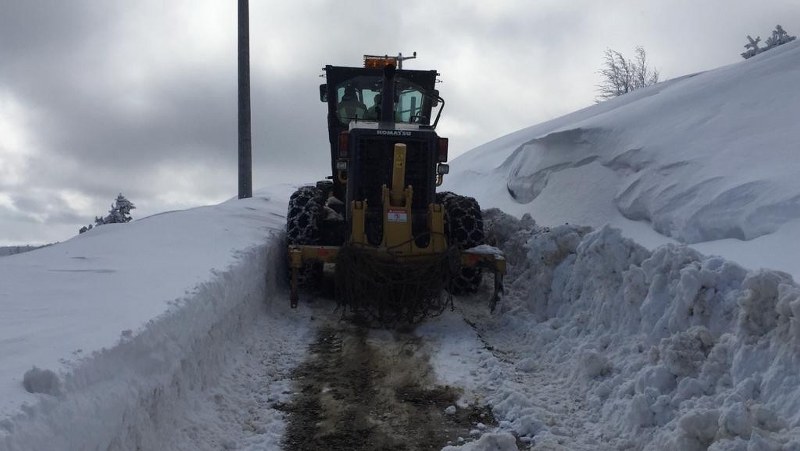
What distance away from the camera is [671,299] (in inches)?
185

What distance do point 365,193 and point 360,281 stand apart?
1.22m

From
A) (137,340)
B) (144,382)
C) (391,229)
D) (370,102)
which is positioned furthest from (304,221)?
(144,382)

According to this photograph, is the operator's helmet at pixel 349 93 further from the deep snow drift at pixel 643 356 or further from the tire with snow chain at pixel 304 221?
the deep snow drift at pixel 643 356

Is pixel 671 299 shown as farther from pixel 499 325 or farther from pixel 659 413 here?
pixel 499 325

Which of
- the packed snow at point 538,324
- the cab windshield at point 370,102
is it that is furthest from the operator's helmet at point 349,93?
the packed snow at point 538,324

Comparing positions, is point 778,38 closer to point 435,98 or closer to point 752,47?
point 752,47

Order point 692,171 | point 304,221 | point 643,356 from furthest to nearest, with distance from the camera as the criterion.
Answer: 1. point 304,221
2. point 692,171
3. point 643,356

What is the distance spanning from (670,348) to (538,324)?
2.18 meters

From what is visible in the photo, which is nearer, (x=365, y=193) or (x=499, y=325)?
(x=499, y=325)

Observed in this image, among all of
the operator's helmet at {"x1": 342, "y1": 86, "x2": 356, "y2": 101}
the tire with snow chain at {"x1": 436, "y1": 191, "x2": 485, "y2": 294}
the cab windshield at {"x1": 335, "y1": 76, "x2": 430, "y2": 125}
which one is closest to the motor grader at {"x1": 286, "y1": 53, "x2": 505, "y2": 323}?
the tire with snow chain at {"x1": 436, "y1": 191, "x2": 485, "y2": 294}

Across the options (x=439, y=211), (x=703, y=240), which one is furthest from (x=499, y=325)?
(x=703, y=240)

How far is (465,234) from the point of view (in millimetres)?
7691

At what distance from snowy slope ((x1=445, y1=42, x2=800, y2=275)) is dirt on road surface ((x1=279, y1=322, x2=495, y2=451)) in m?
2.36

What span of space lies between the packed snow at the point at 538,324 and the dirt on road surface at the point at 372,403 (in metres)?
0.14
